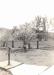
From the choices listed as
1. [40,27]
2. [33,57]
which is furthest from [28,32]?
[33,57]

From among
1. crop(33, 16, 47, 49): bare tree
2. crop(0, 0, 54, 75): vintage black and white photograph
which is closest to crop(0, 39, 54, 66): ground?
crop(0, 0, 54, 75): vintage black and white photograph

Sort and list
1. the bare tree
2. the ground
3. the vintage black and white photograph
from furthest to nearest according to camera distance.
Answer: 1. the bare tree
2. the vintage black and white photograph
3. the ground

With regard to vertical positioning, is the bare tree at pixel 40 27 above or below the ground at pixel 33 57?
above

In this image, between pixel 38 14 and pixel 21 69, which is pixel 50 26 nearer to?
pixel 38 14

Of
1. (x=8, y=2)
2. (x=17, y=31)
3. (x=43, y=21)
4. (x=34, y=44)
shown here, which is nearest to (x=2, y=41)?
(x=17, y=31)

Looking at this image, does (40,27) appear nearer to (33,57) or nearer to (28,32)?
(28,32)

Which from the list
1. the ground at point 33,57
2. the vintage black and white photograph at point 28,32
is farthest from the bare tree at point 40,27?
the ground at point 33,57

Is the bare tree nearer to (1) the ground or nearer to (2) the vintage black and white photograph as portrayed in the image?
(2) the vintage black and white photograph

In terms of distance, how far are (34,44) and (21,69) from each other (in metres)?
7.18

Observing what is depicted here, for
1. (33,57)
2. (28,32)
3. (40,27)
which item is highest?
(40,27)

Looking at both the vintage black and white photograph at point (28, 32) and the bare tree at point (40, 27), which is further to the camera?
the bare tree at point (40, 27)

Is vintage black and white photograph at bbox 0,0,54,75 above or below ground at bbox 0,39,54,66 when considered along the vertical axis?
above

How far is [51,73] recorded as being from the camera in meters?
4.93

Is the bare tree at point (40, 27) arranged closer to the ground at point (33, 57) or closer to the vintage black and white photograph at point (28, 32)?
the vintage black and white photograph at point (28, 32)
